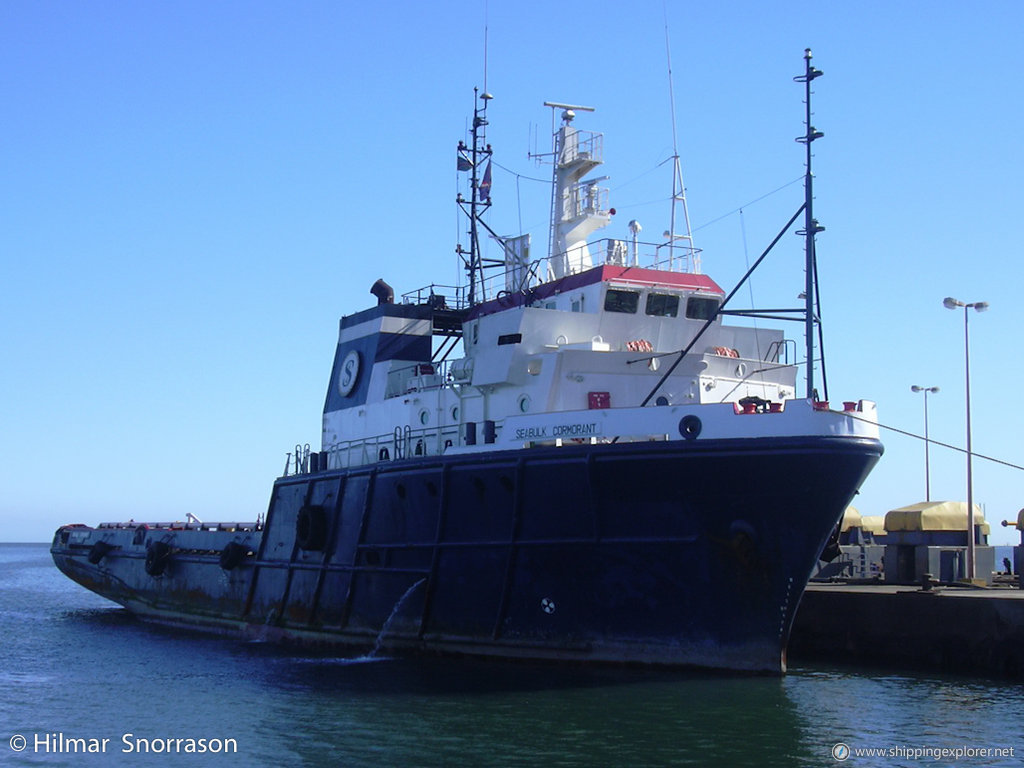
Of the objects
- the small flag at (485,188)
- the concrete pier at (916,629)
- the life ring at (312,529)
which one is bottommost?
the concrete pier at (916,629)

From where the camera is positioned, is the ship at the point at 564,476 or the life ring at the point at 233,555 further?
the life ring at the point at 233,555

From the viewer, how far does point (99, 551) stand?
32594 mm

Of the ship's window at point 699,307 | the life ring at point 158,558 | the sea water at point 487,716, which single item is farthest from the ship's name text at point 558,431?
the life ring at point 158,558

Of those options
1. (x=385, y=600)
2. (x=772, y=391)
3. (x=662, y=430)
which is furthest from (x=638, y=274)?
(x=385, y=600)

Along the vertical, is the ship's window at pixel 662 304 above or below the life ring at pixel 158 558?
above

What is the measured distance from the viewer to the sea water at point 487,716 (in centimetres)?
1278

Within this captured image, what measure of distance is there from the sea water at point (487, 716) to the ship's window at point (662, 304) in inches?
260

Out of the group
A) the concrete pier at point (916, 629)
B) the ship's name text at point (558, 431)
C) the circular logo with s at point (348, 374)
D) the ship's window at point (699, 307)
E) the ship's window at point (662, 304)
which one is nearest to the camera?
the ship's name text at point (558, 431)

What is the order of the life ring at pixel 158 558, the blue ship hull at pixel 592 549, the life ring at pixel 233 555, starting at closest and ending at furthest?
the blue ship hull at pixel 592 549
the life ring at pixel 233 555
the life ring at pixel 158 558

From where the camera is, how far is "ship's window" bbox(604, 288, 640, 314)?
19891 mm

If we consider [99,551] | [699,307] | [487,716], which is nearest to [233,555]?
[99,551]

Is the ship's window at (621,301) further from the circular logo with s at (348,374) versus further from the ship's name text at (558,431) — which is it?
the circular logo with s at (348,374)

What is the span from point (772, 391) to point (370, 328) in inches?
358

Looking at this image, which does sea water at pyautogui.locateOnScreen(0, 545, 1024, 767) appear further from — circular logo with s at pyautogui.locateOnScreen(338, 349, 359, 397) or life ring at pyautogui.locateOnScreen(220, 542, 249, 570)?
circular logo with s at pyautogui.locateOnScreen(338, 349, 359, 397)
